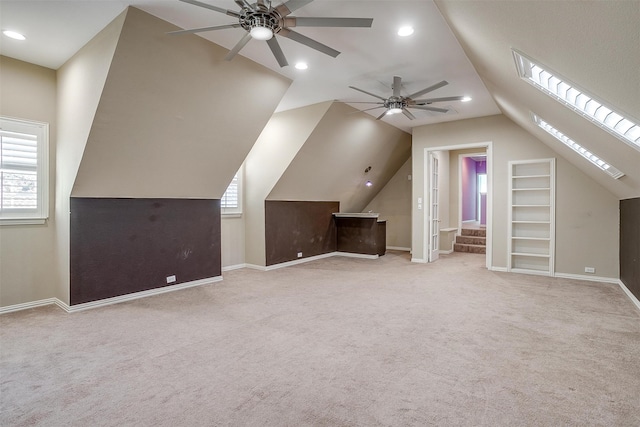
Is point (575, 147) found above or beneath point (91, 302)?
above

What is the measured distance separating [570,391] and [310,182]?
533 centimetres

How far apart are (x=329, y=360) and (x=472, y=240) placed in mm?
7193

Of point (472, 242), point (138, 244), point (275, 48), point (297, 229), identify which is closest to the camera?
point (275, 48)

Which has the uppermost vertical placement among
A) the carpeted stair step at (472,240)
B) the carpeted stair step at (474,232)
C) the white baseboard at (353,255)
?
the carpeted stair step at (474,232)

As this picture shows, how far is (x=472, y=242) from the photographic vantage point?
8.61 meters

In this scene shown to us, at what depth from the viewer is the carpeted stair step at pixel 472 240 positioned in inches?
332

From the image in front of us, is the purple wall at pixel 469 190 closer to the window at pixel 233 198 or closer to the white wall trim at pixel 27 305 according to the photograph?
the window at pixel 233 198

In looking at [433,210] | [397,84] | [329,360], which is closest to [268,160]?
[397,84]

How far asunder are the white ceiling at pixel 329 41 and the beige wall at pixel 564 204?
4.11ft

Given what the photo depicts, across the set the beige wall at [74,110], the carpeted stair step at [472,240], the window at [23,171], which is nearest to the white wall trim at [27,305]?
the beige wall at [74,110]

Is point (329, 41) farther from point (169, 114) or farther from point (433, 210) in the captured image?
point (433, 210)

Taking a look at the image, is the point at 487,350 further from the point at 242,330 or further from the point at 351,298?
the point at 242,330

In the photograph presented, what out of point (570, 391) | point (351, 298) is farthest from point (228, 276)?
point (570, 391)

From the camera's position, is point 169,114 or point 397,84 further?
point 397,84
